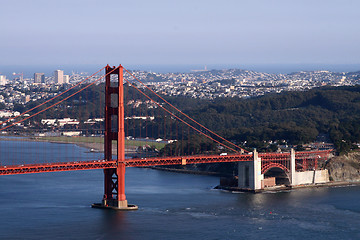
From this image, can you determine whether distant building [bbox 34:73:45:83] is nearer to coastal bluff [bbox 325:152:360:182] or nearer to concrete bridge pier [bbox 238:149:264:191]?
coastal bluff [bbox 325:152:360:182]

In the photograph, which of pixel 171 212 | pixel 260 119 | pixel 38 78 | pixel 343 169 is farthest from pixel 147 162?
pixel 38 78

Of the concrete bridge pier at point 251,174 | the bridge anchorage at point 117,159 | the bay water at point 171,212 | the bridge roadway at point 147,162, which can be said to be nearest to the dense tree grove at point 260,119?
the bridge roadway at point 147,162

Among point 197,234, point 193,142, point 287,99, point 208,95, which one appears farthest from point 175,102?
point 197,234

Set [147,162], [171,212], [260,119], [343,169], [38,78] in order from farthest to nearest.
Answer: [38,78], [260,119], [343,169], [147,162], [171,212]

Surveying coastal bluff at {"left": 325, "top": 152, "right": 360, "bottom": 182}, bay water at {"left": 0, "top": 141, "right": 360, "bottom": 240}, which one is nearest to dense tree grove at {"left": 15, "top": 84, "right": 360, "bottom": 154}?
coastal bluff at {"left": 325, "top": 152, "right": 360, "bottom": 182}

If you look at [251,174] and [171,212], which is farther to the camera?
[251,174]

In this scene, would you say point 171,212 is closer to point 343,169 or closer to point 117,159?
point 117,159

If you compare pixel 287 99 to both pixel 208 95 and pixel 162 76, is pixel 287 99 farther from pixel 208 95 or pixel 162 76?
pixel 162 76
